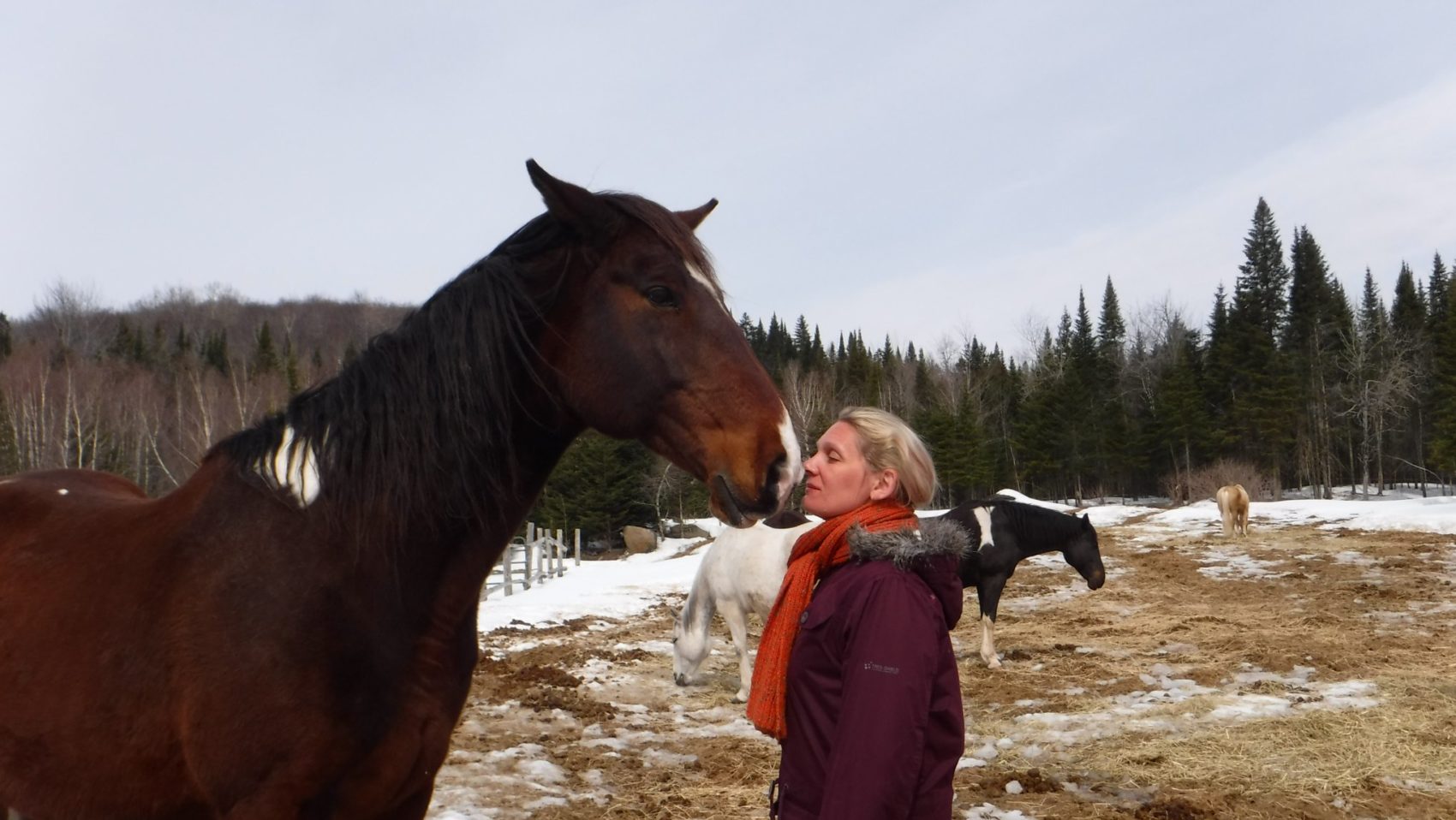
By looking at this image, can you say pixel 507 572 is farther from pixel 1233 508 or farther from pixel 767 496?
pixel 1233 508

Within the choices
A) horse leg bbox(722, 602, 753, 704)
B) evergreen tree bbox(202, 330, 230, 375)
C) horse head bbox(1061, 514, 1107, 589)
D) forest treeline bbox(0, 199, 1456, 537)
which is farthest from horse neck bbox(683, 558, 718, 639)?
evergreen tree bbox(202, 330, 230, 375)

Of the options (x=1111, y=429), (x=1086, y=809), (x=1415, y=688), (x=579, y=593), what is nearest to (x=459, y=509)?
(x=1086, y=809)

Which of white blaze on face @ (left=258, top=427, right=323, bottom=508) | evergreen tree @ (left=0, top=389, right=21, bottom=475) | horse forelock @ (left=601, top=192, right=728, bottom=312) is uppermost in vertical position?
evergreen tree @ (left=0, top=389, right=21, bottom=475)

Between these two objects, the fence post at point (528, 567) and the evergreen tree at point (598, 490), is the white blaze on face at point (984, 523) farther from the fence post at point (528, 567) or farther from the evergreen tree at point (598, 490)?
the evergreen tree at point (598, 490)

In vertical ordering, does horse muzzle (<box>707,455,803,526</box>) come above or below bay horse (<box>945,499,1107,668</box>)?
above

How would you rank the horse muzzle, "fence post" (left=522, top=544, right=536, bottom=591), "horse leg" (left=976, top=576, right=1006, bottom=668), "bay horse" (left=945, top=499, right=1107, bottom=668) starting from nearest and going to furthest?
the horse muzzle, "horse leg" (left=976, top=576, right=1006, bottom=668), "bay horse" (left=945, top=499, right=1107, bottom=668), "fence post" (left=522, top=544, right=536, bottom=591)

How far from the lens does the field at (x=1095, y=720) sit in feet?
14.4

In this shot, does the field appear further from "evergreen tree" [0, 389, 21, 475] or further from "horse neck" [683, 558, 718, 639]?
"evergreen tree" [0, 389, 21, 475]

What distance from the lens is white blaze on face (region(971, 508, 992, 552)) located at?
8.69 meters

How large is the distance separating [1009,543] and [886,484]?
7.59 meters

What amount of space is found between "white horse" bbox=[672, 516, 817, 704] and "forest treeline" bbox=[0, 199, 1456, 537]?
25279 mm

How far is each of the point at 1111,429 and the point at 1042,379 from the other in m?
7.78

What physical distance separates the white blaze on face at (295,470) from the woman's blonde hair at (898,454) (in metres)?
1.23

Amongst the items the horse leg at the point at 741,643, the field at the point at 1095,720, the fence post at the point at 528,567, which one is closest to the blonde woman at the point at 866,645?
the field at the point at 1095,720
